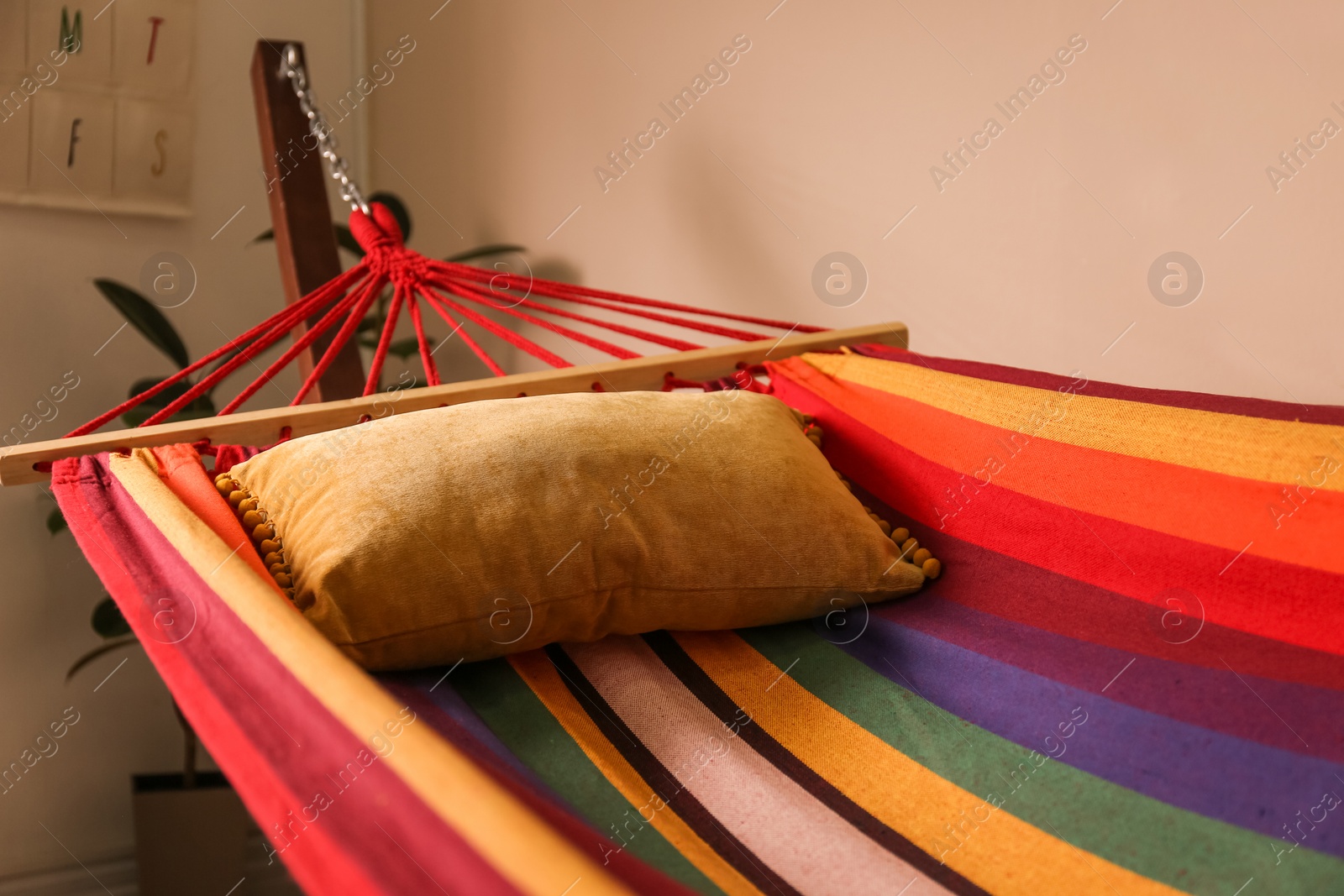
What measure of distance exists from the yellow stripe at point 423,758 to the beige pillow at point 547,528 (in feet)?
0.41

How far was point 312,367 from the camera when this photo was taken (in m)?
1.44

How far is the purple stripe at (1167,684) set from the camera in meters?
0.62

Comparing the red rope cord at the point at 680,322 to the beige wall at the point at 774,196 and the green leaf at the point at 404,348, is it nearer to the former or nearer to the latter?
the beige wall at the point at 774,196

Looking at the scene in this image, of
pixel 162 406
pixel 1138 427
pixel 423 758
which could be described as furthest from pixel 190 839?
pixel 1138 427

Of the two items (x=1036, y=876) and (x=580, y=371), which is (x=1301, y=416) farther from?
(x=580, y=371)

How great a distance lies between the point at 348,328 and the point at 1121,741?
983mm

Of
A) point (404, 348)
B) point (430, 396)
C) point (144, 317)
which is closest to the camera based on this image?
point (430, 396)

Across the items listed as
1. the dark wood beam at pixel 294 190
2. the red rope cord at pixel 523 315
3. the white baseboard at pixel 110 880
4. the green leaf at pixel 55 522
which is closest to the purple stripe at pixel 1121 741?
the red rope cord at pixel 523 315

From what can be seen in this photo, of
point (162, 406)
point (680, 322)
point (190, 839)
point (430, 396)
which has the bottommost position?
point (190, 839)

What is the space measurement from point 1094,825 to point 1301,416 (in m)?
0.40

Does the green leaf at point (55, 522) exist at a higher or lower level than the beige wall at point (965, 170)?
higher

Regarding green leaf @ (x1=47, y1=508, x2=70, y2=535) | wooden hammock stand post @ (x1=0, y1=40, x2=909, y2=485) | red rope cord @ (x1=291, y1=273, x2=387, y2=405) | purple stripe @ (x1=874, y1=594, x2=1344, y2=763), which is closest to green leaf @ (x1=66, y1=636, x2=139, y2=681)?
green leaf @ (x1=47, y1=508, x2=70, y2=535)

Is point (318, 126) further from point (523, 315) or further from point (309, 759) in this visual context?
point (309, 759)

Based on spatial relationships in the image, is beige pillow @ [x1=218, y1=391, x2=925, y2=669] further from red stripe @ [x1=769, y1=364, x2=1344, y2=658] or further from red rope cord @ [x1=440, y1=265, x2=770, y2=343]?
red rope cord @ [x1=440, y1=265, x2=770, y2=343]
